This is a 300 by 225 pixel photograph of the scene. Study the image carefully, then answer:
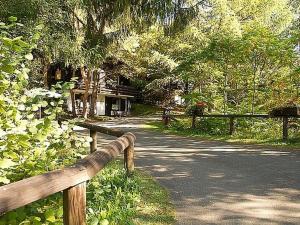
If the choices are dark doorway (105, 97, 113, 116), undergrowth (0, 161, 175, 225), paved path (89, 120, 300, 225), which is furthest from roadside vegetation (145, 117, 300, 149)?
dark doorway (105, 97, 113, 116)

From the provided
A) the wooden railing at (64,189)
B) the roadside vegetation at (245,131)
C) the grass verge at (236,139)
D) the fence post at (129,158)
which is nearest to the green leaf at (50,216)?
the wooden railing at (64,189)

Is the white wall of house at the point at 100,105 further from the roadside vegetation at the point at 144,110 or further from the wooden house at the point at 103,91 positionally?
the roadside vegetation at the point at 144,110

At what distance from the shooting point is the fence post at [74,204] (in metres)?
2.55

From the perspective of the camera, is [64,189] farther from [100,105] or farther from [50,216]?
[100,105]

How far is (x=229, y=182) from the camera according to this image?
7555 mm

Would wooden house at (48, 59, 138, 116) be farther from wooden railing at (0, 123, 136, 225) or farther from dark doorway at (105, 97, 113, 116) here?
wooden railing at (0, 123, 136, 225)

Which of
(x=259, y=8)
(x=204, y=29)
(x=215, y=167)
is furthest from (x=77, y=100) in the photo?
(x=215, y=167)

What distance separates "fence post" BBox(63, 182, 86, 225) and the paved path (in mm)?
2719

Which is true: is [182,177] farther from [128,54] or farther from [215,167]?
[128,54]

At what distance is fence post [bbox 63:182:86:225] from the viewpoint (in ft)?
8.38

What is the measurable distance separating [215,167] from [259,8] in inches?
1059

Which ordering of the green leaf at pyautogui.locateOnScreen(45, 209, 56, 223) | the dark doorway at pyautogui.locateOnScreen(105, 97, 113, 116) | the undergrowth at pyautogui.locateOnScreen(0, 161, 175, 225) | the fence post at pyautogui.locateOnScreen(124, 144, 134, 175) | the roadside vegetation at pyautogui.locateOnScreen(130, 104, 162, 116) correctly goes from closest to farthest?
the green leaf at pyautogui.locateOnScreen(45, 209, 56, 223), the undergrowth at pyautogui.locateOnScreen(0, 161, 175, 225), the fence post at pyautogui.locateOnScreen(124, 144, 134, 175), the roadside vegetation at pyautogui.locateOnScreen(130, 104, 162, 116), the dark doorway at pyautogui.locateOnScreen(105, 97, 113, 116)

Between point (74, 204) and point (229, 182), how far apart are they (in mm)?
5466

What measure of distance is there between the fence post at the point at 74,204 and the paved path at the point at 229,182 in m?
2.72
